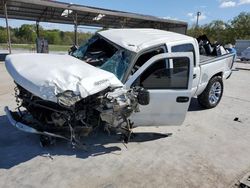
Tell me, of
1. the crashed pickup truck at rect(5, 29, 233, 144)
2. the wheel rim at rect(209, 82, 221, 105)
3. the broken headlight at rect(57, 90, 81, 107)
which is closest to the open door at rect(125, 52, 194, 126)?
the crashed pickup truck at rect(5, 29, 233, 144)

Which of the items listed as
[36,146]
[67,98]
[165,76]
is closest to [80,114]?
[67,98]

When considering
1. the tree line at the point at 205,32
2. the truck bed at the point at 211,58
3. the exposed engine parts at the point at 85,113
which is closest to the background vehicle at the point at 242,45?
the tree line at the point at 205,32

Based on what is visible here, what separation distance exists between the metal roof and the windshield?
13.9 m

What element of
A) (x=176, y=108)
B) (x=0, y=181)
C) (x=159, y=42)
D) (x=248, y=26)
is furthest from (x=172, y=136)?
(x=248, y=26)

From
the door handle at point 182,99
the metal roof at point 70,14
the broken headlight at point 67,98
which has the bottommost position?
the door handle at point 182,99

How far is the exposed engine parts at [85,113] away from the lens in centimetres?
414

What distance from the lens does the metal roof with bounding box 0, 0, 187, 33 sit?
19.6 m

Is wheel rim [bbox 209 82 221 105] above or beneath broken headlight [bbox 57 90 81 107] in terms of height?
beneath

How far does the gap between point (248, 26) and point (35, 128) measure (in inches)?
2254

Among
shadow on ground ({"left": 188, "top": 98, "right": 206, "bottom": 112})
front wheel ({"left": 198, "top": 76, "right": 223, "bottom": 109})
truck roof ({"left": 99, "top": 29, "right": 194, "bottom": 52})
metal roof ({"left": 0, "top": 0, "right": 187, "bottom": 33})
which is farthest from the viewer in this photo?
metal roof ({"left": 0, "top": 0, "right": 187, "bottom": 33})

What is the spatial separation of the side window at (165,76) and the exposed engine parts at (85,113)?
35cm

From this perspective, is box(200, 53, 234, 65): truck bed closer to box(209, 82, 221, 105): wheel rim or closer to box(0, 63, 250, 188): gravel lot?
box(209, 82, 221, 105): wheel rim

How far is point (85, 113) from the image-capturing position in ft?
13.9

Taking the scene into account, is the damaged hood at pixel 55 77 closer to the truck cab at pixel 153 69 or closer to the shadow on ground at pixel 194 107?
the truck cab at pixel 153 69
